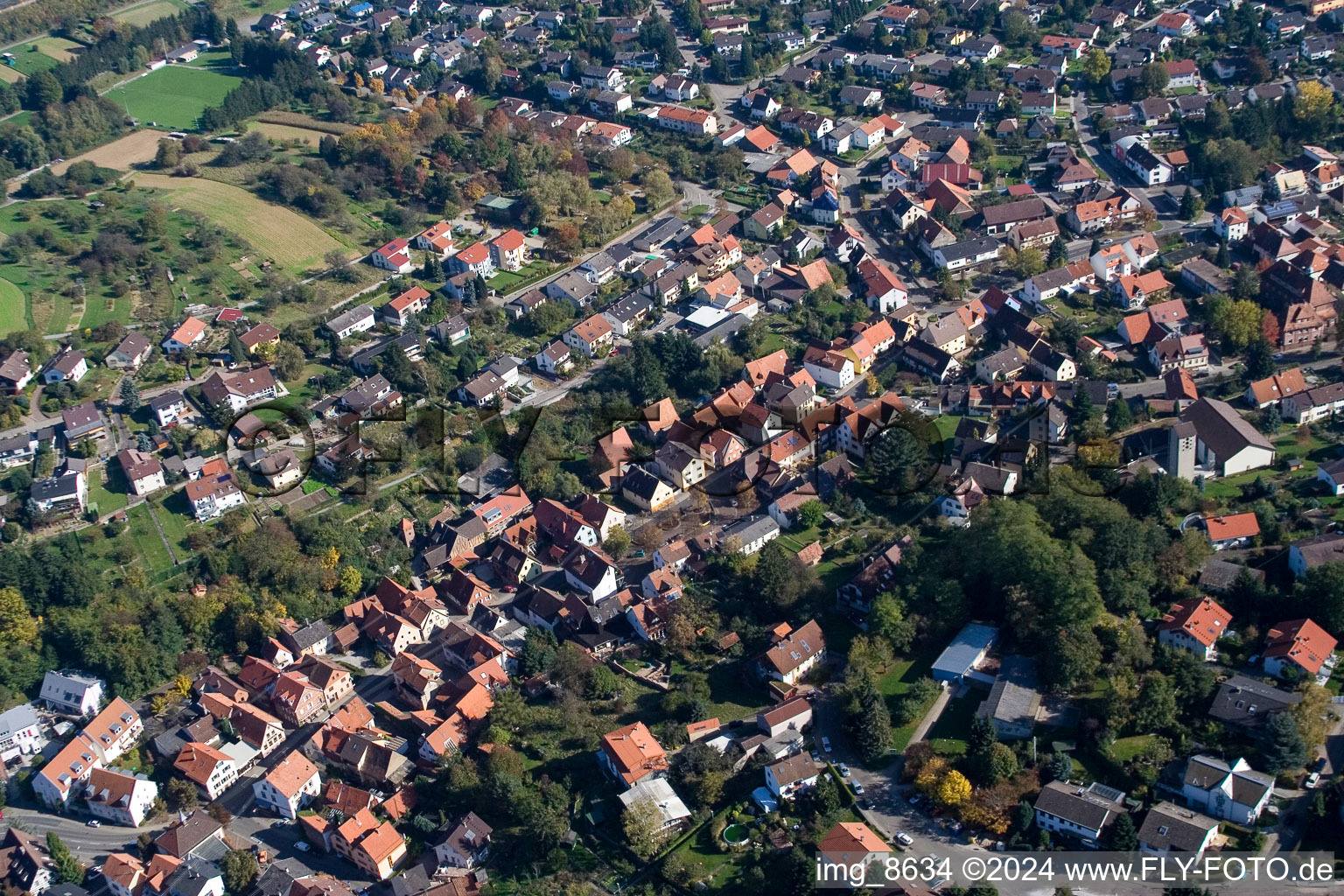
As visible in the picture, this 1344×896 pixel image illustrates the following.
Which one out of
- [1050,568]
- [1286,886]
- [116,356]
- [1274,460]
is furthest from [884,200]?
[1286,886]

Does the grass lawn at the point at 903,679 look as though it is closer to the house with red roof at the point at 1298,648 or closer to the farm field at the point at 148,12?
the house with red roof at the point at 1298,648

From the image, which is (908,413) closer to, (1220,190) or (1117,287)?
(1117,287)

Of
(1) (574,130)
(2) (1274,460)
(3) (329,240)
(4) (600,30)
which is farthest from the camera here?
(4) (600,30)

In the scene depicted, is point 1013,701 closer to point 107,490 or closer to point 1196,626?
point 1196,626

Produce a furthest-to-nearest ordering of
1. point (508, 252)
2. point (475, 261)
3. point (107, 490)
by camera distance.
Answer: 1. point (508, 252)
2. point (475, 261)
3. point (107, 490)

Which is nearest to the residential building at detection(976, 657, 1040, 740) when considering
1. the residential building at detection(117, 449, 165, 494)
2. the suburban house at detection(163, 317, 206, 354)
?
the residential building at detection(117, 449, 165, 494)

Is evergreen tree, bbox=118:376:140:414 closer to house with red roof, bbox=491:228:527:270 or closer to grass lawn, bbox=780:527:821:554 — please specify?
house with red roof, bbox=491:228:527:270

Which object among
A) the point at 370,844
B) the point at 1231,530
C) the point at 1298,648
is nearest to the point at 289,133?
the point at 370,844
